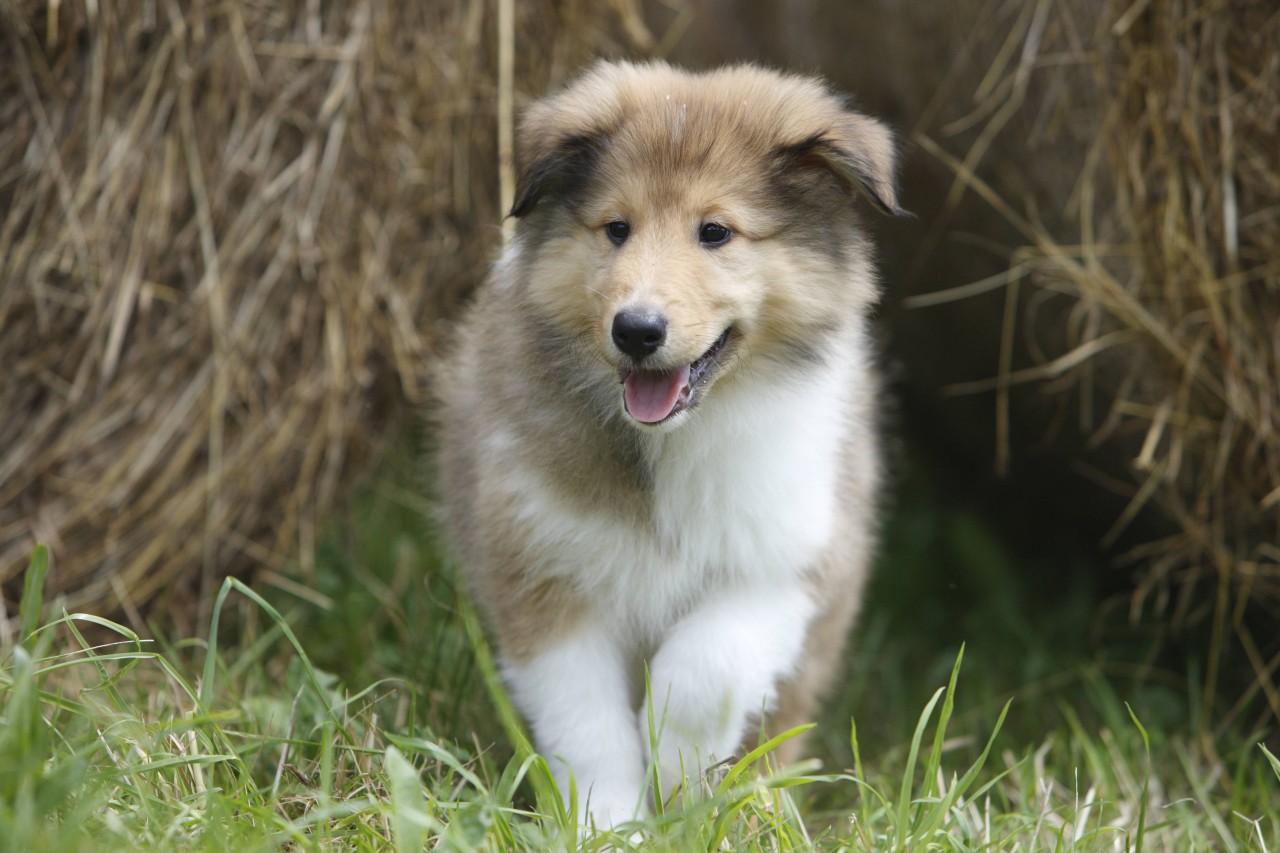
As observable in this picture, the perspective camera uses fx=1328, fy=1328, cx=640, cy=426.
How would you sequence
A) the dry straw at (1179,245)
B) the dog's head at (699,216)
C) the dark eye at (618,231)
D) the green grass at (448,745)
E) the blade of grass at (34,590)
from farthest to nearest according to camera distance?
the dry straw at (1179,245) → the dark eye at (618,231) → the dog's head at (699,216) → the blade of grass at (34,590) → the green grass at (448,745)

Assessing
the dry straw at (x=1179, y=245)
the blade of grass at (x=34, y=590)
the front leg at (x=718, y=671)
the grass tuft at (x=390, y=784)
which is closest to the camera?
the grass tuft at (x=390, y=784)

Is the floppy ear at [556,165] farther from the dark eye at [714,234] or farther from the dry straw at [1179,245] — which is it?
the dry straw at [1179,245]

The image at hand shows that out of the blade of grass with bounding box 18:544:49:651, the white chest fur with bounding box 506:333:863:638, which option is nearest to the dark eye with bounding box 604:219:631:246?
the white chest fur with bounding box 506:333:863:638

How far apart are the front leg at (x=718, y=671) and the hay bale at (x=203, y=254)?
1.63 metres

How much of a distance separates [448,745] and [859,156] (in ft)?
5.75

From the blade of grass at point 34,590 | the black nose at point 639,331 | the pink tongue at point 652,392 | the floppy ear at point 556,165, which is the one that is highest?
the floppy ear at point 556,165

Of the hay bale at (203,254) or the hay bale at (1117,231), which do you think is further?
the hay bale at (203,254)

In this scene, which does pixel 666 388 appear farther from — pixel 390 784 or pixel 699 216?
pixel 390 784

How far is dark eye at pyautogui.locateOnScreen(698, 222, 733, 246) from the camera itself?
119 inches

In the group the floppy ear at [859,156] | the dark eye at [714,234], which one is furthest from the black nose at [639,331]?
the floppy ear at [859,156]

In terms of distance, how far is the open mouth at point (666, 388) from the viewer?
117 inches

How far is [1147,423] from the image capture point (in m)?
4.43

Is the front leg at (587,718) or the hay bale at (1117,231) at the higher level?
the hay bale at (1117,231)

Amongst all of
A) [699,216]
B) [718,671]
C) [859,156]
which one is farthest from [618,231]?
[718,671]
